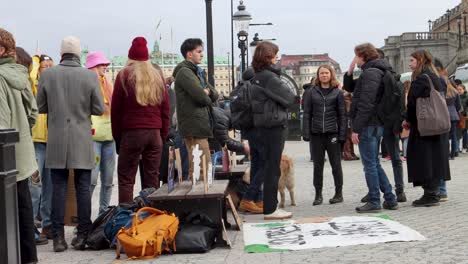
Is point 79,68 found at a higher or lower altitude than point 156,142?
higher

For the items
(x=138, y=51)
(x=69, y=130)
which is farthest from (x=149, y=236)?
(x=138, y=51)

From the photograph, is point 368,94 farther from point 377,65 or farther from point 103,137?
point 103,137

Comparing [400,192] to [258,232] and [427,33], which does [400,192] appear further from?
[427,33]

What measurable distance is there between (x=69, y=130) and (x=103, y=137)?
1.46 metres

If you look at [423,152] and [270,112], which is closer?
[270,112]

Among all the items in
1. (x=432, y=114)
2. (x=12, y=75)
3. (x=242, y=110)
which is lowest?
(x=432, y=114)

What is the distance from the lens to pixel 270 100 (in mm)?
8875

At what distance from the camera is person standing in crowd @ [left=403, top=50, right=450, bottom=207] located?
10000mm

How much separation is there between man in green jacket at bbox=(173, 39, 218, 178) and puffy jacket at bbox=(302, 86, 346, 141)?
A: 1.99 m

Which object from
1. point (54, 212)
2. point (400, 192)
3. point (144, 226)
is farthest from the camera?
point (400, 192)

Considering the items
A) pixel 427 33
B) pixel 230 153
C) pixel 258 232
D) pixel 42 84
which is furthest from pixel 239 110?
pixel 427 33

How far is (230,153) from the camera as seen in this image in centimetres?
1090

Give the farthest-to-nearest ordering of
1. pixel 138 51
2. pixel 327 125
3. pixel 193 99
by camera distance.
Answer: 1. pixel 327 125
2. pixel 193 99
3. pixel 138 51

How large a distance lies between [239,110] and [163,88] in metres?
1.55
